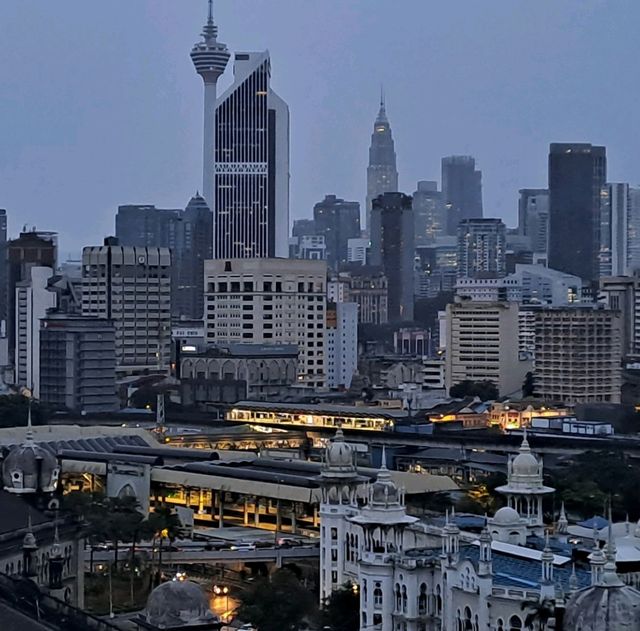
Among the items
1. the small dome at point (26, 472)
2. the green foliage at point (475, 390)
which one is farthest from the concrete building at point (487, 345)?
the small dome at point (26, 472)

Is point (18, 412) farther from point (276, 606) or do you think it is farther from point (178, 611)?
point (178, 611)

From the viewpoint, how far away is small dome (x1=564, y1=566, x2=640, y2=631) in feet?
99.6

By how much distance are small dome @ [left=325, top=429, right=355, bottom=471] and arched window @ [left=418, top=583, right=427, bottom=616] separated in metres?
11.3

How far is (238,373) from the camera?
130125 millimetres

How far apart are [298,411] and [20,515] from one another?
56.2 m

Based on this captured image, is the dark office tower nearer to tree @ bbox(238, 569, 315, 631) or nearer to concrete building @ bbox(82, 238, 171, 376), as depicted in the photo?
concrete building @ bbox(82, 238, 171, 376)

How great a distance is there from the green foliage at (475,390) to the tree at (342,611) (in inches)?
3222

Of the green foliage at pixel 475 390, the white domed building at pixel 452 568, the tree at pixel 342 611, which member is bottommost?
the tree at pixel 342 611

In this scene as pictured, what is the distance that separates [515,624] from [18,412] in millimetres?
69959

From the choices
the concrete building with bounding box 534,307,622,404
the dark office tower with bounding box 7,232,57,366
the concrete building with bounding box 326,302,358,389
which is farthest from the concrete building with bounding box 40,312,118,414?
the dark office tower with bounding box 7,232,57,366

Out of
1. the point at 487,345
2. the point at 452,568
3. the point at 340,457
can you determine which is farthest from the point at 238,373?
the point at 452,568

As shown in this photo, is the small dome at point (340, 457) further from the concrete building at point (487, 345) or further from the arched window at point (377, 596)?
the concrete building at point (487, 345)

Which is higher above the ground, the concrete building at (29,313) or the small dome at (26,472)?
the concrete building at (29,313)

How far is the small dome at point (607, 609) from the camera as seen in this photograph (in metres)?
30.3
